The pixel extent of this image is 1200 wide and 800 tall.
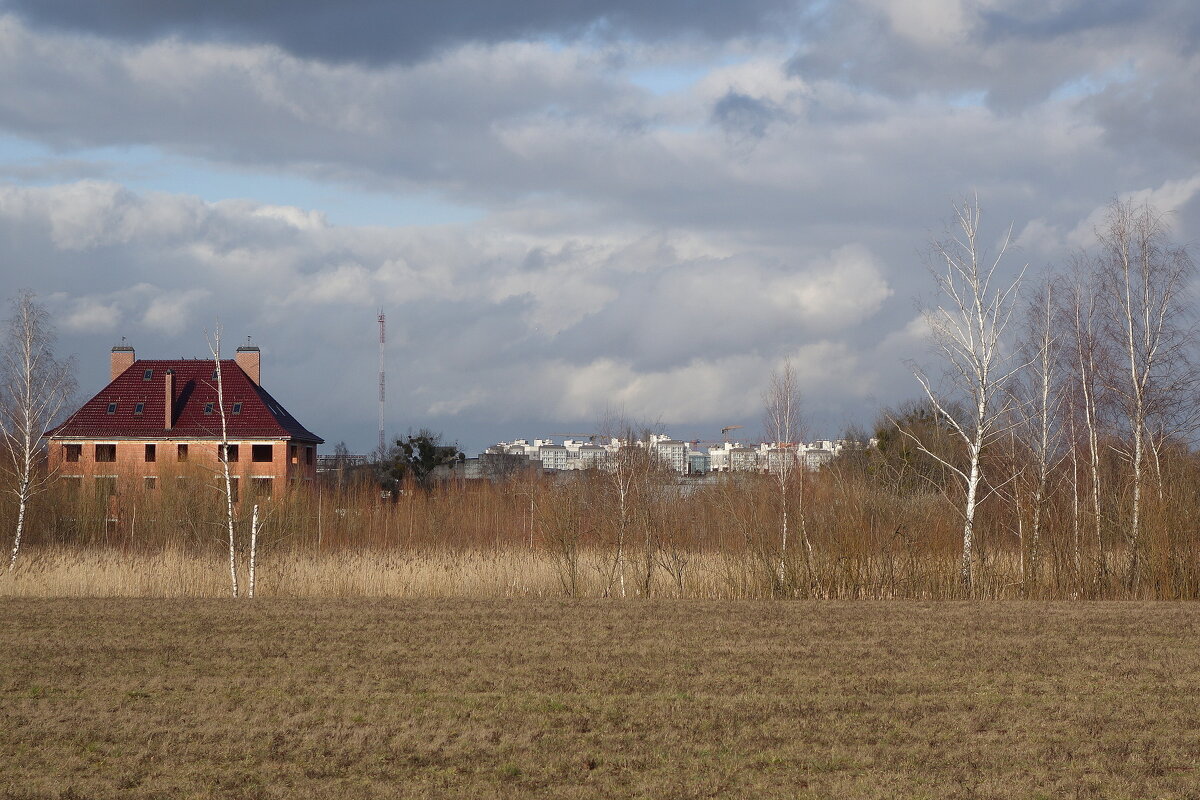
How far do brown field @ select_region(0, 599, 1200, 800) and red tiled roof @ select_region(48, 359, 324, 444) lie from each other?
2624 centimetres

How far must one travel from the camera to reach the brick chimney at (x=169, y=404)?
37.5 metres

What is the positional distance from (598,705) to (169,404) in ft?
109

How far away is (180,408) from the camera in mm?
38500

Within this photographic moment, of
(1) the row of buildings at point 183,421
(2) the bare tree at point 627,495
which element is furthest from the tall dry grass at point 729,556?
(1) the row of buildings at point 183,421

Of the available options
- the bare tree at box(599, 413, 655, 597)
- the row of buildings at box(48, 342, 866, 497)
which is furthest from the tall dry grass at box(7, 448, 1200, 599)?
the row of buildings at box(48, 342, 866, 497)

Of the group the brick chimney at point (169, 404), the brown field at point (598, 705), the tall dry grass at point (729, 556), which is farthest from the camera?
the brick chimney at point (169, 404)

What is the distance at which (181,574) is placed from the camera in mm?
15805

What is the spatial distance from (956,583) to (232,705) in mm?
10110

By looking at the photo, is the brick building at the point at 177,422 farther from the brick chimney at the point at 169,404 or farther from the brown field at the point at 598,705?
the brown field at the point at 598,705

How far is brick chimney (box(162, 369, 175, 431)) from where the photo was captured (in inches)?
1475

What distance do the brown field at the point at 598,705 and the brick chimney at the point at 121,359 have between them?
1182 inches

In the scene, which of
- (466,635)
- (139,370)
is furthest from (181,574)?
(139,370)

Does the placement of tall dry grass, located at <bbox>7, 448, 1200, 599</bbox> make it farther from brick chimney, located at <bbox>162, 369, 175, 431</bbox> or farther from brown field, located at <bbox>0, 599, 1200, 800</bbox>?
brick chimney, located at <bbox>162, 369, 175, 431</bbox>

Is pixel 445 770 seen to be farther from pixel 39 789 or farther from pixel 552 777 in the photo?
pixel 39 789
